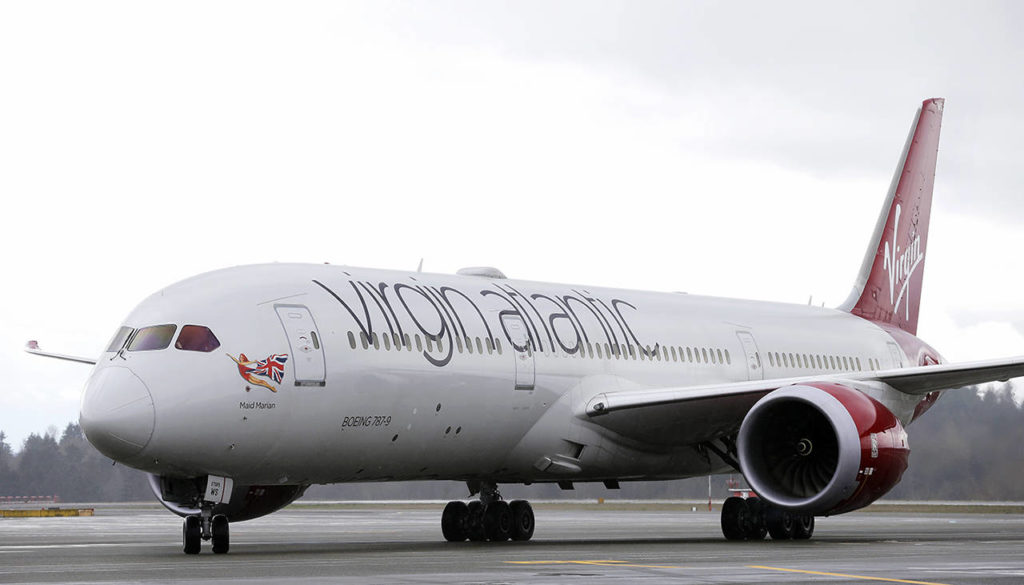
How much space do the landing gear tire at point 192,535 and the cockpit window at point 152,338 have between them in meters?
2.07

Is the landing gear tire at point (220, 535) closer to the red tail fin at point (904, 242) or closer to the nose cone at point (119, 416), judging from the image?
the nose cone at point (119, 416)

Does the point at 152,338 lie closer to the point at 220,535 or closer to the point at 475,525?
the point at 220,535

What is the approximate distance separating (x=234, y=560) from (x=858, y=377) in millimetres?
8639

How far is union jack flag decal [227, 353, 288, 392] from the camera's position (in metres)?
16.0

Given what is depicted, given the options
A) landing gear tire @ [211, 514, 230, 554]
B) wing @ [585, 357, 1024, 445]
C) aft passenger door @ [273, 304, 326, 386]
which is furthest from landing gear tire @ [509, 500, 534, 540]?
landing gear tire @ [211, 514, 230, 554]

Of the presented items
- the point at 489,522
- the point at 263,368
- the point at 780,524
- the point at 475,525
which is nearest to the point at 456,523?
the point at 475,525

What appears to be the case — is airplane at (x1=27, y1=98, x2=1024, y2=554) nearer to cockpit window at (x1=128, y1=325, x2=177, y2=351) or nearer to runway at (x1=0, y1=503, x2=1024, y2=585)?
cockpit window at (x1=128, y1=325, x2=177, y2=351)

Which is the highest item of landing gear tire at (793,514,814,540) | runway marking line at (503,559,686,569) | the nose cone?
the nose cone

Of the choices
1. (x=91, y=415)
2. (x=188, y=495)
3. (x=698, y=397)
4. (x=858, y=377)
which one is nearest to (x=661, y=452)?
(x=698, y=397)

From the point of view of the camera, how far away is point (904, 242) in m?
28.3

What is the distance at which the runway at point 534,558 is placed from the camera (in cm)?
1227

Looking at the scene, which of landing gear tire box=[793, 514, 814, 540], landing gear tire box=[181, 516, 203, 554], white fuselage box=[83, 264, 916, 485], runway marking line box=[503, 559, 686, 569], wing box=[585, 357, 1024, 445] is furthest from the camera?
landing gear tire box=[793, 514, 814, 540]

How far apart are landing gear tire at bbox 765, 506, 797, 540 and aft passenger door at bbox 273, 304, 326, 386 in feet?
25.0

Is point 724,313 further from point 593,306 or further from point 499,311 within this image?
point 499,311
